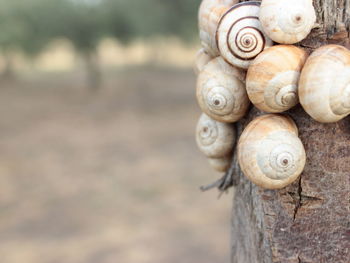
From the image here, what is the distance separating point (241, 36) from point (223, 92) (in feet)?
0.56

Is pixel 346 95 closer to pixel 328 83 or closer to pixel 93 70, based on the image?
pixel 328 83

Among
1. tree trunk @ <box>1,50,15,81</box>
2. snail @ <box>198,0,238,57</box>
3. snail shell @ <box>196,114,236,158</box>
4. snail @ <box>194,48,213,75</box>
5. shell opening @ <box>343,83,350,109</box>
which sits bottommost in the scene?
tree trunk @ <box>1,50,15,81</box>

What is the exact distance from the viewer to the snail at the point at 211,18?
129 centimetres

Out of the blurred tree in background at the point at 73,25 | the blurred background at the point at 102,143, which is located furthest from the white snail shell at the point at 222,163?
the blurred tree in background at the point at 73,25

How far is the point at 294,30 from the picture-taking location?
1.08 meters

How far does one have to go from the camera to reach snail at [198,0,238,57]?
129 cm

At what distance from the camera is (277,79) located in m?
1.09

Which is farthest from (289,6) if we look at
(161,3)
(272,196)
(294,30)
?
(161,3)

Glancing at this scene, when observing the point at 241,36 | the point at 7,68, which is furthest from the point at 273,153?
the point at 7,68

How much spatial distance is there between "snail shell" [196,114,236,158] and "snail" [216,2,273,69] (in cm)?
26

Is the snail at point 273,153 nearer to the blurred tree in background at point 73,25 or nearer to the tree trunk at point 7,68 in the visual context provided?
the blurred tree in background at point 73,25

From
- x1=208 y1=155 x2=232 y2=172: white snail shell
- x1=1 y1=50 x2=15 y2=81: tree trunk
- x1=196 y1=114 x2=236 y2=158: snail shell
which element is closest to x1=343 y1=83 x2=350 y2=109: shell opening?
x1=196 y1=114 x2=236 y2=158: snail shell

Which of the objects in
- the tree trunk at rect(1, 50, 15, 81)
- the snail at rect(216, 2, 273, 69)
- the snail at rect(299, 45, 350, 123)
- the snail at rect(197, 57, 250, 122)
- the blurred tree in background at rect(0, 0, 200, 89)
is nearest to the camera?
the snail at rect(299, 45, 350, 123)

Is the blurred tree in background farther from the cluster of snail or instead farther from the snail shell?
the cluster of snail
